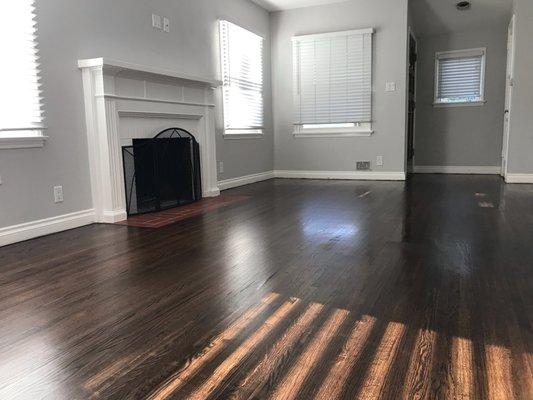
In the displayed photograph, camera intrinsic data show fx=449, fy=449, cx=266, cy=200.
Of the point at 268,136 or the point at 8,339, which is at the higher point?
the point at 268,136

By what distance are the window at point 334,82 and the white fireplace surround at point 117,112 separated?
2616 mm

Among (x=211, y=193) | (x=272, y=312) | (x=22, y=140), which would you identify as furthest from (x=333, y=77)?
(x=272, y=312)

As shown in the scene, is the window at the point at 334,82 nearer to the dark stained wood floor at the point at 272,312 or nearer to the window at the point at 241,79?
the window at the point at 241,79

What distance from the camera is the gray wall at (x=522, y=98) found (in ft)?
17.7

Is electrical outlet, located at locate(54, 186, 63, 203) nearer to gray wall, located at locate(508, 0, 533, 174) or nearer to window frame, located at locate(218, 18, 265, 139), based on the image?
window frame, located at locate(218, 18, 265, 139)

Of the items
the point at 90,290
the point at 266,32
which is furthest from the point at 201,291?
the point at 266,32

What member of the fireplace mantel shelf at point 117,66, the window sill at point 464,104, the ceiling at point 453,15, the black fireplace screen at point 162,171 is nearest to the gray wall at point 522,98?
the ceiling at point 453,15

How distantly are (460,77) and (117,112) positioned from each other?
591 centimetres

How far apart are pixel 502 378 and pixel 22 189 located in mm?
2938

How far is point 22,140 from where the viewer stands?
2.95 meters

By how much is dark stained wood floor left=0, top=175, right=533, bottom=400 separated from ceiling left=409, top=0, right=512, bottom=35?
3966mm

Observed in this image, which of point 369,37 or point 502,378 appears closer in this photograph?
point 502,378

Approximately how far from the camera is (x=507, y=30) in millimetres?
6914

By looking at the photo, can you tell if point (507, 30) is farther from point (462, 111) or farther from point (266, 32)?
point (266, 32)
